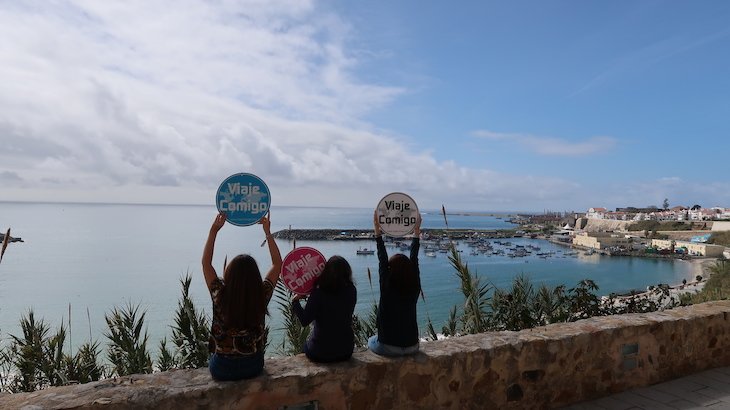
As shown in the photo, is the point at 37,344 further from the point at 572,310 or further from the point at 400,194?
the point at 572,310

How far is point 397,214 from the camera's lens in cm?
383

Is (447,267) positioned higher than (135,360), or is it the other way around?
(135,360)

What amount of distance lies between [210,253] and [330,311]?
0.89 metres

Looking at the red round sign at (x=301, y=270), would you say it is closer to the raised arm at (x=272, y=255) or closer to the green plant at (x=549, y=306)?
the raised arm at (x=272, y=255)

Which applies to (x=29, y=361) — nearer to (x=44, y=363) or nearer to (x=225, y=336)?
(x=44, y=363)

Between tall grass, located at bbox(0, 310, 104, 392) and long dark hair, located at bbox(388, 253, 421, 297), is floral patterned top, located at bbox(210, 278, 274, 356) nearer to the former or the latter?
long dark hair, located at bbox(388, 253, 421, 297)

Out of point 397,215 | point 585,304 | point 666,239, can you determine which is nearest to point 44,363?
point 397,215

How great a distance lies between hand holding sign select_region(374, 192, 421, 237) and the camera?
377 cm

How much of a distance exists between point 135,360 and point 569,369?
5801 millimetres

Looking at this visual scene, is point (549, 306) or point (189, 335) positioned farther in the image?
point (549, 306)

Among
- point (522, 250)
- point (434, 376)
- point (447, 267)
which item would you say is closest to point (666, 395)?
point (434, 376)

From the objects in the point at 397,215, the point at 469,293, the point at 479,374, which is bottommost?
the point at 479,374

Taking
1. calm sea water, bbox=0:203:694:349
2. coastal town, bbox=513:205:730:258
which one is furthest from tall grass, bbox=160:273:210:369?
coastal town, bbox=513:205:730:258

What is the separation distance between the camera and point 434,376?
3455 millimetres
